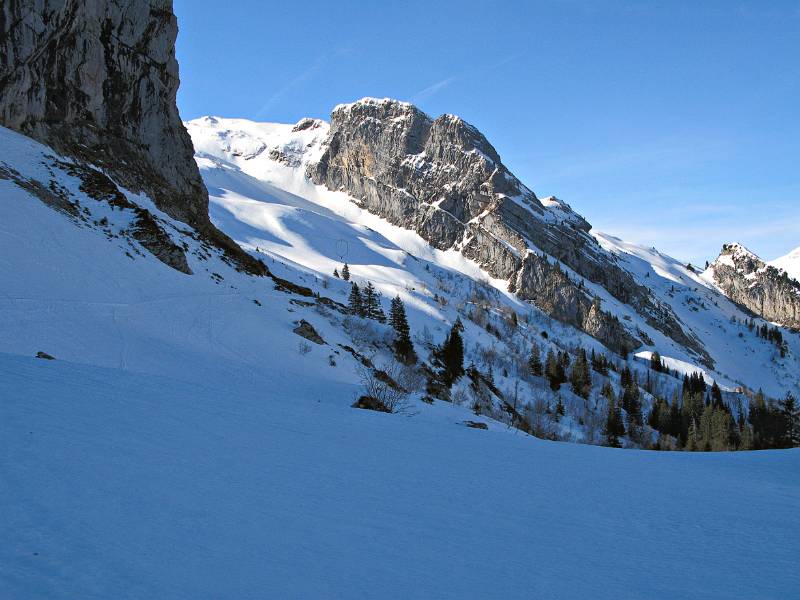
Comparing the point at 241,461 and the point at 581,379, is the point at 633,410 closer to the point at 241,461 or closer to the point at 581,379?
the point at 581,379

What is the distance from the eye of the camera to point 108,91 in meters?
56.8

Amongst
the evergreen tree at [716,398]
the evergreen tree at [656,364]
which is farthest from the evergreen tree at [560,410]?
the evergreen tree at [656,364]

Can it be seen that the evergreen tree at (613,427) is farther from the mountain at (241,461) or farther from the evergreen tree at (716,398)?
the mountain at (241,461)

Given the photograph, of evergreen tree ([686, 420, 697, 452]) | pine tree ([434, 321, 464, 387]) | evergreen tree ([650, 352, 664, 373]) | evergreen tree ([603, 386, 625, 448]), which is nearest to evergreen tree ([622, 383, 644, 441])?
evergreen tree ([603, 386, 625, 448])

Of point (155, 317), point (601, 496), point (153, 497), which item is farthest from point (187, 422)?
point (155, 317)

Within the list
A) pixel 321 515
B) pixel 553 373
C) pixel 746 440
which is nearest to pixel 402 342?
pixel 321 515

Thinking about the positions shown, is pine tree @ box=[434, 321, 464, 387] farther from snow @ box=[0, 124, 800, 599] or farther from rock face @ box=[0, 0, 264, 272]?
snow @ box=[0, 124, 800, 599]

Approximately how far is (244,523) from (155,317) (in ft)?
71.3

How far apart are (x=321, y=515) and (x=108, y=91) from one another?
216 feet

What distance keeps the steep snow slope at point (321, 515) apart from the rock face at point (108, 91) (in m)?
46.7

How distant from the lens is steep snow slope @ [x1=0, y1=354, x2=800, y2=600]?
12.0 feet

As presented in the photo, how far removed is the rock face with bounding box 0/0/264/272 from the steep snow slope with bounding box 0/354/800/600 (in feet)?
153

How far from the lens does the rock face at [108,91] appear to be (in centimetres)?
4669

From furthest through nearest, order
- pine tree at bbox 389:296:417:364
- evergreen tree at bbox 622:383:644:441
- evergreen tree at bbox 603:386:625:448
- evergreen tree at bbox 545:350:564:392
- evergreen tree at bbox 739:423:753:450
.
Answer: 1. evergreen tree at bbox 545:350:564:392
2. evergreen tree at bbox 622:383:644:441
3. evergreen tree at bbox 739:423:753:450
4. evergreen tree at bbox 603:386:625:448
5. pine tree at bbox 389:296:417:364
